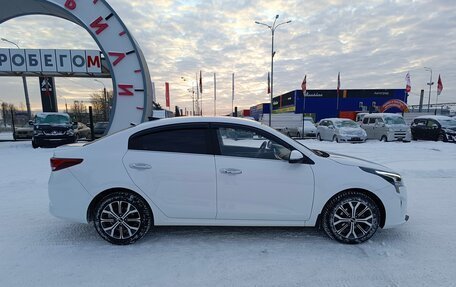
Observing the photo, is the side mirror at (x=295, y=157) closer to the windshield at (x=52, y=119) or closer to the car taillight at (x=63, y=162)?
the car taillight at (x=63, y=162)

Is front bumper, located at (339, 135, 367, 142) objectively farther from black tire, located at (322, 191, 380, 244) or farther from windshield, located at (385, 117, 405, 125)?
black tire, located at (322, 191, 380, 244)

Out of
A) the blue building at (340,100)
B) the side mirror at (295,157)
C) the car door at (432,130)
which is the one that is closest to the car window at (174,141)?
the side mirror at (295,157)

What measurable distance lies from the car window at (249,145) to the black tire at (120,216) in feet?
4.13

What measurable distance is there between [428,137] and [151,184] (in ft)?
62.2

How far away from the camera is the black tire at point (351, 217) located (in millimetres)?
3234

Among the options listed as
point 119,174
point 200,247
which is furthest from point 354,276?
point 119,174

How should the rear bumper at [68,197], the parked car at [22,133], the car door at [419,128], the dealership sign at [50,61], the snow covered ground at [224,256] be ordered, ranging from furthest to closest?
the parked car at [22,133] → the car door at [419,128] → the dealership sign at [50,61] → the rear bumper at [68,197] → the snow covered ground at [224,256]

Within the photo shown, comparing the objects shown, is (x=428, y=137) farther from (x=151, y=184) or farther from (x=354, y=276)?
(x=151, y=184)

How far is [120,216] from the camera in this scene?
10.5 ft

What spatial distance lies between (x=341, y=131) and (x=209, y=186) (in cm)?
1369

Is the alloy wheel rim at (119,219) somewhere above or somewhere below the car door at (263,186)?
below

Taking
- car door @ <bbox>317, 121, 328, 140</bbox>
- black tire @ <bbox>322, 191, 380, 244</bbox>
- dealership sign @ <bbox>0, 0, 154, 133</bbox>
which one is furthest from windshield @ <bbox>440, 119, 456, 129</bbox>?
dealership sign @ <bbox>0, 0, 154, 133</bbox>

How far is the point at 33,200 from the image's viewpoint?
484cm

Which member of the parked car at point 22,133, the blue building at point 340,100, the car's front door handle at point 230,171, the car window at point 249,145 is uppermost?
the blue building at point 340,100
